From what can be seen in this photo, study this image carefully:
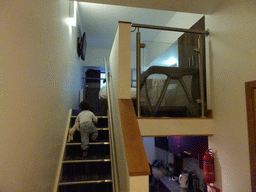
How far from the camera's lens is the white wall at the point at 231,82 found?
1.97 meters

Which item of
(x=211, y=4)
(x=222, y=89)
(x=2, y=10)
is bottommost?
A: (x=222, y=89)

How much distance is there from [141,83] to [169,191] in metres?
2.63

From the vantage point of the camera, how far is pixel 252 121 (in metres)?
1.89

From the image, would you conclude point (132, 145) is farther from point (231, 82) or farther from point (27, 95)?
point (231, 82)

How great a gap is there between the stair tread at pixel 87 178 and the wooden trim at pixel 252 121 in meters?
1.60

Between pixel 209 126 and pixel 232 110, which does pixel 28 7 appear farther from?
pixel 209 126

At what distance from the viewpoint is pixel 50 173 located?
1986mm

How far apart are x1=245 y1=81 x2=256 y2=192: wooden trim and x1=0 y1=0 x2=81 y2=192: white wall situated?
2.08 m

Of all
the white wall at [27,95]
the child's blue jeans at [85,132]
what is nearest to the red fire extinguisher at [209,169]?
the child's blue jeans at [85,132]

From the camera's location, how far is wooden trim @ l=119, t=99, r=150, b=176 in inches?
53.2

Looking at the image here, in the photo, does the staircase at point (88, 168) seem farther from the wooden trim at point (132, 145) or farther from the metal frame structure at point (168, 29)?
the wooden trim at point (132, 145)

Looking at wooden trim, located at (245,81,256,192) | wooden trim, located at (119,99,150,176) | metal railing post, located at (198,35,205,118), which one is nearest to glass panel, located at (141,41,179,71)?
metal railing post, located at (198,35,205,118)

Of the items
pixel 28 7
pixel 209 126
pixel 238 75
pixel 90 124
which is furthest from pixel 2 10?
pixel 209 126

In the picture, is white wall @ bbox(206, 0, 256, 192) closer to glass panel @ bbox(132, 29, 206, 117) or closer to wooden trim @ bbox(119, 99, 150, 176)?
glass panel @ bbox(132, 29, 206, 117)
